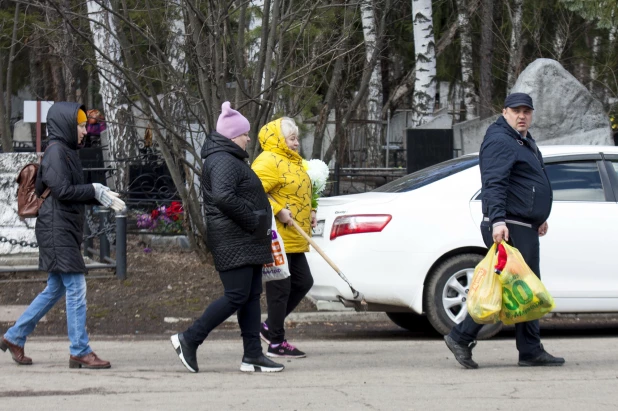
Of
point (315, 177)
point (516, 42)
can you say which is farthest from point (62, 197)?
point (516, 42)

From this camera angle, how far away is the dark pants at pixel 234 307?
635cm

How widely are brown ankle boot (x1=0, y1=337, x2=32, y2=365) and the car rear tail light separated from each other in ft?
8.14

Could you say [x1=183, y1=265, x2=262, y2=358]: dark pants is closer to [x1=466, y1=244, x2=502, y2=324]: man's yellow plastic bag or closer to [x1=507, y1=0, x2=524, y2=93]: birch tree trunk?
[x1=466, y1=244, x2=502, y2=324]: man's yellow plastic bag

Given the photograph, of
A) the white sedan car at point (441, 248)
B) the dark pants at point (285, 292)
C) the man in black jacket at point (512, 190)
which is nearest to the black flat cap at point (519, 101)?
the man in black jacket at point (512, 190)

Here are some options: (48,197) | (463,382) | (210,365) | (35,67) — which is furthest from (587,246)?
(35,67)

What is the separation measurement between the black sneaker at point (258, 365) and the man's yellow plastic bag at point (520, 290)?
155cm

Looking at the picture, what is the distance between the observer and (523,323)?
6.67 meters

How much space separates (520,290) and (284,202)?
1785 mm

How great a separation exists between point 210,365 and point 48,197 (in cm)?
160

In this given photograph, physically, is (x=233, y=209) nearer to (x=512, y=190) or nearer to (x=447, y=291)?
(x=512, y=190)

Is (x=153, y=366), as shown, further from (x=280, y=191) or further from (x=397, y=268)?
(x=397, y=268)

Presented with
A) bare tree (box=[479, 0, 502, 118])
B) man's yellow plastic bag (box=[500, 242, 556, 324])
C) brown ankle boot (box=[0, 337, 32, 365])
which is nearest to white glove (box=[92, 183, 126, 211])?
brown ankle boot (box=[0, 337, 32, 365])

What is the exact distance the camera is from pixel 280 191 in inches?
275

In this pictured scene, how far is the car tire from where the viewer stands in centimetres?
872
